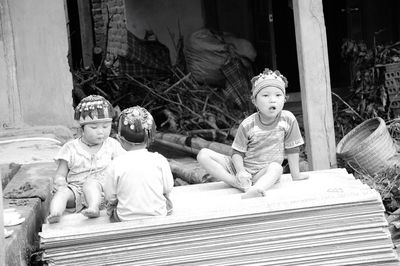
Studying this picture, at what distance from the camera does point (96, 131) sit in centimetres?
550

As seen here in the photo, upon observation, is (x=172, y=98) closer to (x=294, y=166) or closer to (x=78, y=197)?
(x=294, y=166)

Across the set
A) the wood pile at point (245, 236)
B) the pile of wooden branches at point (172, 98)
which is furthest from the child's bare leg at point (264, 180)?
the pile of wooden branches at point (172, 98)

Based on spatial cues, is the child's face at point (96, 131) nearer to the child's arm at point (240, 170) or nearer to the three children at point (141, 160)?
the three children at point (141, 160)

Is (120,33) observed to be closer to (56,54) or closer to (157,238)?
(56,54)

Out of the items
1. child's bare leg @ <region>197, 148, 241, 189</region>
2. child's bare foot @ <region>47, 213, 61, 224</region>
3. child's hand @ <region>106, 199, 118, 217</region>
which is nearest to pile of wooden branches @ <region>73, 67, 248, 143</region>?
child's bare leg @ <region>197, 148, 241, 189</region>

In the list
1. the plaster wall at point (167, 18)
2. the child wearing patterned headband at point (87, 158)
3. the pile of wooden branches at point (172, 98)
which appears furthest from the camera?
the plaster wall at point (167, 18)

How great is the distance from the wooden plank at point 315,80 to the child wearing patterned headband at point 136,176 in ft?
9.23

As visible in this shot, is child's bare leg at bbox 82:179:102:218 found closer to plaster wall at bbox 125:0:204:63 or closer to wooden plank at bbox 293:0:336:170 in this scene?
wooden plank at bbox 293:0:336:170

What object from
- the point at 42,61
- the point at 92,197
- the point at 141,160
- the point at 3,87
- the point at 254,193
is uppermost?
the point at 42,61

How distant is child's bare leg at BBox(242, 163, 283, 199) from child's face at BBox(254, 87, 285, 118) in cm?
40

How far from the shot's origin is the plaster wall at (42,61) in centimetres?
851

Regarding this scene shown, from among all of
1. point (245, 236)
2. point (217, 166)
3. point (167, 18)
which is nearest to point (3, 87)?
point (217, 166)

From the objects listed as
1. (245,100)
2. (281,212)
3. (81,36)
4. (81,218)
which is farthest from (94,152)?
(81,36)

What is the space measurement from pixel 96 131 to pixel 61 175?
413 millimetres
